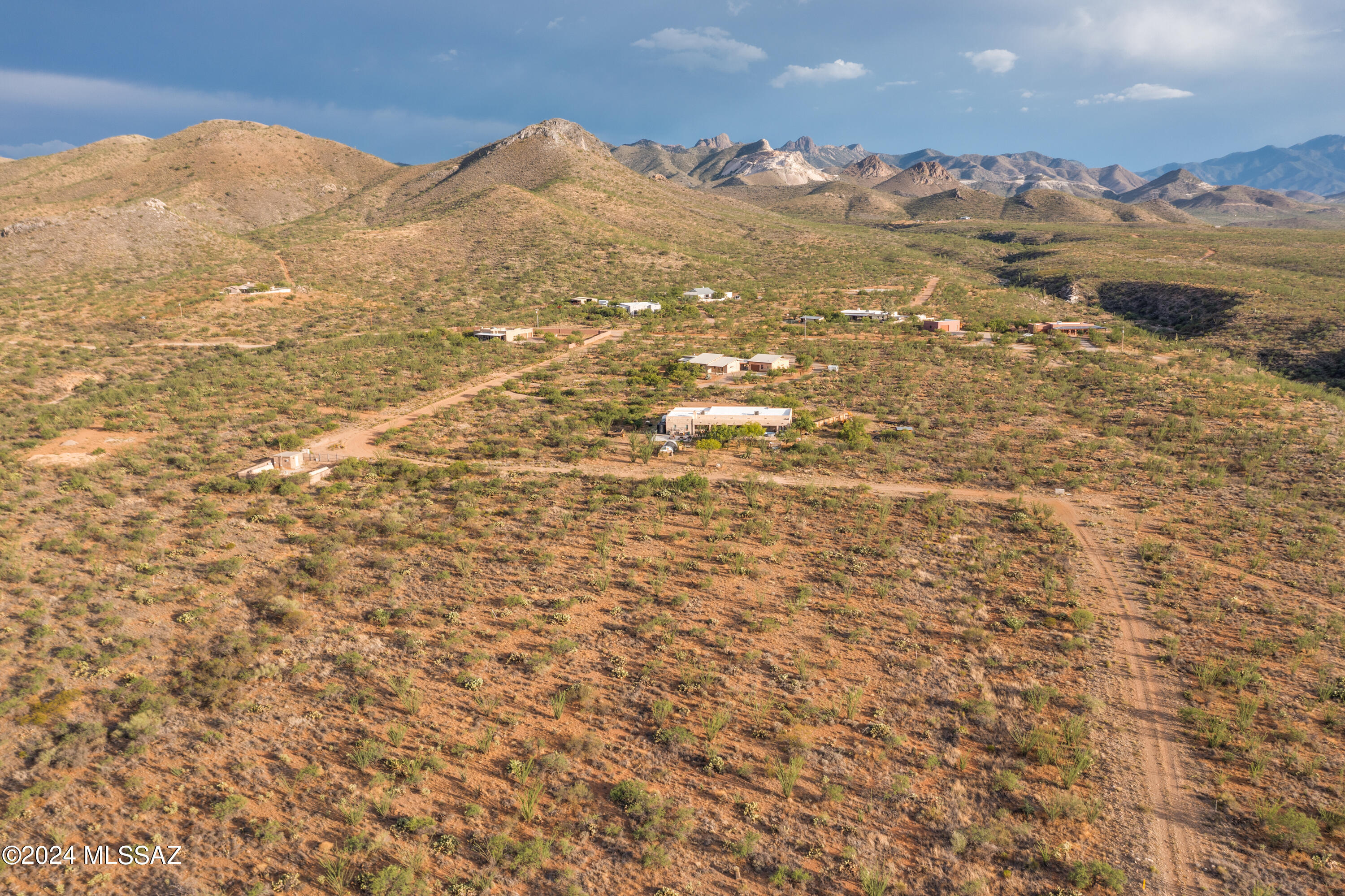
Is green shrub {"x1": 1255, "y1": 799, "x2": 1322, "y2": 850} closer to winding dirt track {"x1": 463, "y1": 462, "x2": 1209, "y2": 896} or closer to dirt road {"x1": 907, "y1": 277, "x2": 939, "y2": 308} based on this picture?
winding dirt track {"x1": 463, "y1": 462, "x2": 1209, "y2": 896}

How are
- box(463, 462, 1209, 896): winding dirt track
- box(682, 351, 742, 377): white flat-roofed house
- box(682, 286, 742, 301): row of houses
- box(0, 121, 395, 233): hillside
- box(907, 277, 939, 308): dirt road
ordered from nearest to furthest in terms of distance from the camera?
box(463, 462, 1209, 896): winding dirt track → box(682, 351, 742, 377): white flat-roofed house → box(907, 277, 939, 308): dirt road → box(682, 286, 742, 301): row of houses → box(0, 121, 395, 233): hillside

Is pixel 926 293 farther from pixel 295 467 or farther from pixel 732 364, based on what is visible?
pixel 295 467

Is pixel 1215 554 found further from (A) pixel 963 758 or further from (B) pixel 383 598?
(B) pixel 383 598

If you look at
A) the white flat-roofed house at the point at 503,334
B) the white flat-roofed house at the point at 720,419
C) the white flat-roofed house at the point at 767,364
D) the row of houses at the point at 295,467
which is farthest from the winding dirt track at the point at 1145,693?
the white flat-roofed house at the point at 503,334

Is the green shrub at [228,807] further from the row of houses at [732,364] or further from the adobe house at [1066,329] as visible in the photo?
the adobe house at [1066,329]

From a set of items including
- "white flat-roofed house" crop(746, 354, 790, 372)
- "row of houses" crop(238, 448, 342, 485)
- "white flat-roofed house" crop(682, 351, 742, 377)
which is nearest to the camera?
"row of houses" crop(238, 448, 342, 485)

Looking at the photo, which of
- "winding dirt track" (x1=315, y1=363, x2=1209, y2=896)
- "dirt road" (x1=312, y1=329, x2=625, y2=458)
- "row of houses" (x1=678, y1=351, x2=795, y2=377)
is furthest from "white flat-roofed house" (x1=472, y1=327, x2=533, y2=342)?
"winding dirt track" (x1=315, y1=363, x2=1209, y2=896)
